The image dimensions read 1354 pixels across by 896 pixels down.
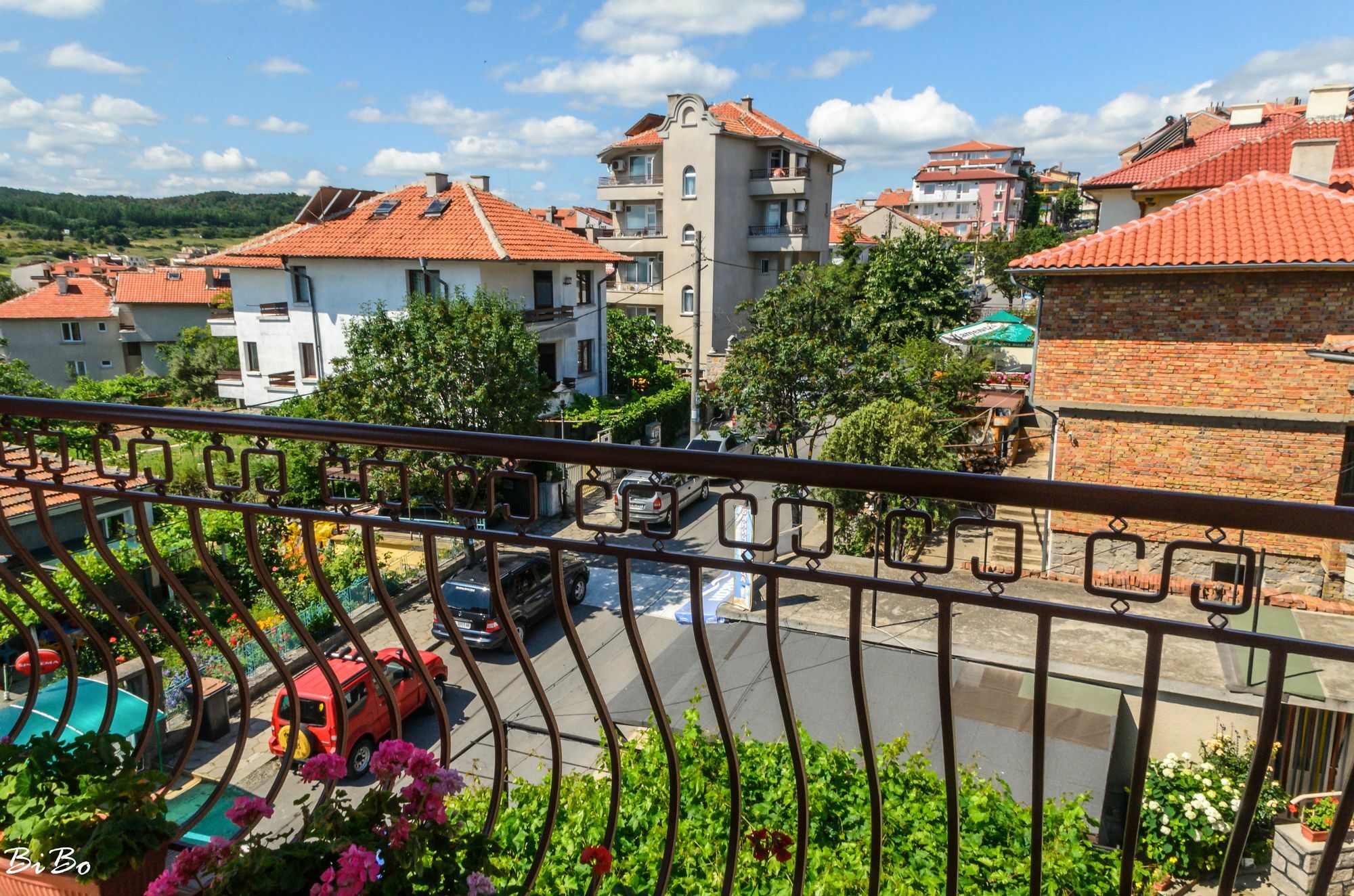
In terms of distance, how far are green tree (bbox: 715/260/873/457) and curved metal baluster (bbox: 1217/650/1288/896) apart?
1597 cm

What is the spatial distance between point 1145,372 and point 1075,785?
25.9 ft

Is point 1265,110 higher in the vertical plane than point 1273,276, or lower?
higher

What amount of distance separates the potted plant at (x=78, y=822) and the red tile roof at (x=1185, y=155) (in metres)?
26.9

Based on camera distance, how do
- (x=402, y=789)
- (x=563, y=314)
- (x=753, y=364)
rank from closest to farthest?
1. (x=402, y=789)
2. (x=753, y=364)
3. (x=563, y=314)

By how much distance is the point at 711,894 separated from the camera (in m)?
2.94

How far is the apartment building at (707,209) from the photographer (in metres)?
32.7

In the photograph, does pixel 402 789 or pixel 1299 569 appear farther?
pixel 1299 569

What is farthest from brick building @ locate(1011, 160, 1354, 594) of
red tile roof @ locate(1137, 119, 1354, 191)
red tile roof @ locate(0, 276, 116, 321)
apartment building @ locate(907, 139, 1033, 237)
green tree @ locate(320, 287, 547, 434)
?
apartment building @ locate(907, 139, 1033, 237)

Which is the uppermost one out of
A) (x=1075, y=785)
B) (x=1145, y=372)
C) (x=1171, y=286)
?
(x=1171, y=286)

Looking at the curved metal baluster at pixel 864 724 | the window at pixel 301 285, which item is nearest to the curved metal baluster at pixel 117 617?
the curved metal baluster at pixel 864 724

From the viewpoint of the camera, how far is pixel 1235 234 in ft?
40.0

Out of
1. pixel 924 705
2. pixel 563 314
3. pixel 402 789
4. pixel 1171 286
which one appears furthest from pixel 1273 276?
pixel 563 314

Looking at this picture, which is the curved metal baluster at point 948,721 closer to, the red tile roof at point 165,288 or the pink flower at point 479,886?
the pink flower at point 479,886

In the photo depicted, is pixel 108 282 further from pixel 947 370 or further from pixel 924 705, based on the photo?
pixel 924 705
